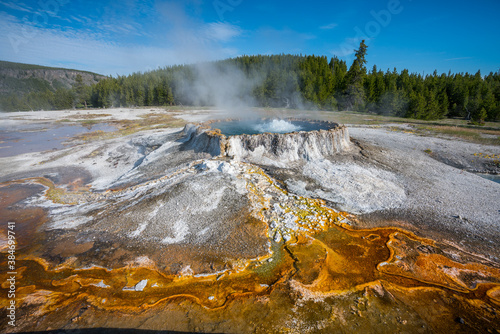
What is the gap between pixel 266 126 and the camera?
18.8 meters

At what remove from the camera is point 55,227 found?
7.86 metres

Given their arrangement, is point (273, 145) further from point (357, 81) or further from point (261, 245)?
point (357, 81)

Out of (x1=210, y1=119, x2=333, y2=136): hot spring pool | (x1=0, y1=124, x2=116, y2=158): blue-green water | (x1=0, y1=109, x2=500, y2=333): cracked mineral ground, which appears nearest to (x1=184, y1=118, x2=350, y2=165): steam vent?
(x1=0, y1=109, x2=500, y2=333): cracked mineral ground

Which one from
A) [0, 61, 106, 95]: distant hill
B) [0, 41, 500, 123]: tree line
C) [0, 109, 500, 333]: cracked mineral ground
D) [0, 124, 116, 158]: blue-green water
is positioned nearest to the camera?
[0, 109, 500, 333]: cracked mineral ground

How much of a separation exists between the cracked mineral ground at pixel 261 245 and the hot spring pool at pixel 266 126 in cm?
426

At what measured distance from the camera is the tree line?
36.6 m

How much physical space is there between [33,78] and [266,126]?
17368 cm

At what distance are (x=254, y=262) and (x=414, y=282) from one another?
13.4 feet

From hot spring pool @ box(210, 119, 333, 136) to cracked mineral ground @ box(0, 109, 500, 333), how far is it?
4262 mm

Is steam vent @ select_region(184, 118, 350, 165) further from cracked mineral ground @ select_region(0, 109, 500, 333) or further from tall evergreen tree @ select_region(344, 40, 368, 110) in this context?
tall evergreen tree @ select_region(344, 40, 368, 110)

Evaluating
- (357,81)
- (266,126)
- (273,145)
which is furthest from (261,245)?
(357,81)

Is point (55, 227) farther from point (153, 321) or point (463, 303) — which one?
point (463, 303)

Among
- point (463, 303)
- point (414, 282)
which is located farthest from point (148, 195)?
point (463, 303)

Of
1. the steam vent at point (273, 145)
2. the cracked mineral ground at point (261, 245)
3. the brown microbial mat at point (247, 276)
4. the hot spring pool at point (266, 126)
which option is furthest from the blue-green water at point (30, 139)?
the steam vent at point (273, 145)
